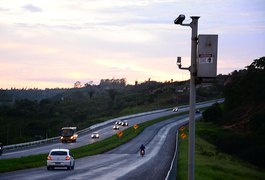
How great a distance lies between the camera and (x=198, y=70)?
29.7ft

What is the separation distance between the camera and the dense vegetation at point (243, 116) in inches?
3777

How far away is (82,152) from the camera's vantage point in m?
72.9

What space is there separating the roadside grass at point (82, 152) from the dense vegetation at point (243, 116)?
16.2m

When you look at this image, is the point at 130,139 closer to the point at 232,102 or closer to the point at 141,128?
the point at 141,128

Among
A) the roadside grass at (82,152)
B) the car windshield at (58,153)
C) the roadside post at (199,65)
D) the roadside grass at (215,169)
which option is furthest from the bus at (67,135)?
the roadside post at (199,65)

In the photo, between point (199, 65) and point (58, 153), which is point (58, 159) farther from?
point (199, 65)

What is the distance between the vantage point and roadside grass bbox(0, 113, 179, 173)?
146 ft

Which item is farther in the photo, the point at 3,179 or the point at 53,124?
the point at 53,124

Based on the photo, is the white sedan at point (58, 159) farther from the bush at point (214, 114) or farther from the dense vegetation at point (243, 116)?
the bush at point (214, 114)

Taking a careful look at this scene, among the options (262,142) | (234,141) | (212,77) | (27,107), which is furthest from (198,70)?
(27,107)

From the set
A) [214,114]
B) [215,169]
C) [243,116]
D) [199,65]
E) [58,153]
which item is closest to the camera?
[199,65]

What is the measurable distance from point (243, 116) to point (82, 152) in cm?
6614

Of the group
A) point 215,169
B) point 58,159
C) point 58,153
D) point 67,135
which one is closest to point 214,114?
point 67,135

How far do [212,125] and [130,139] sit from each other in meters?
35.6
